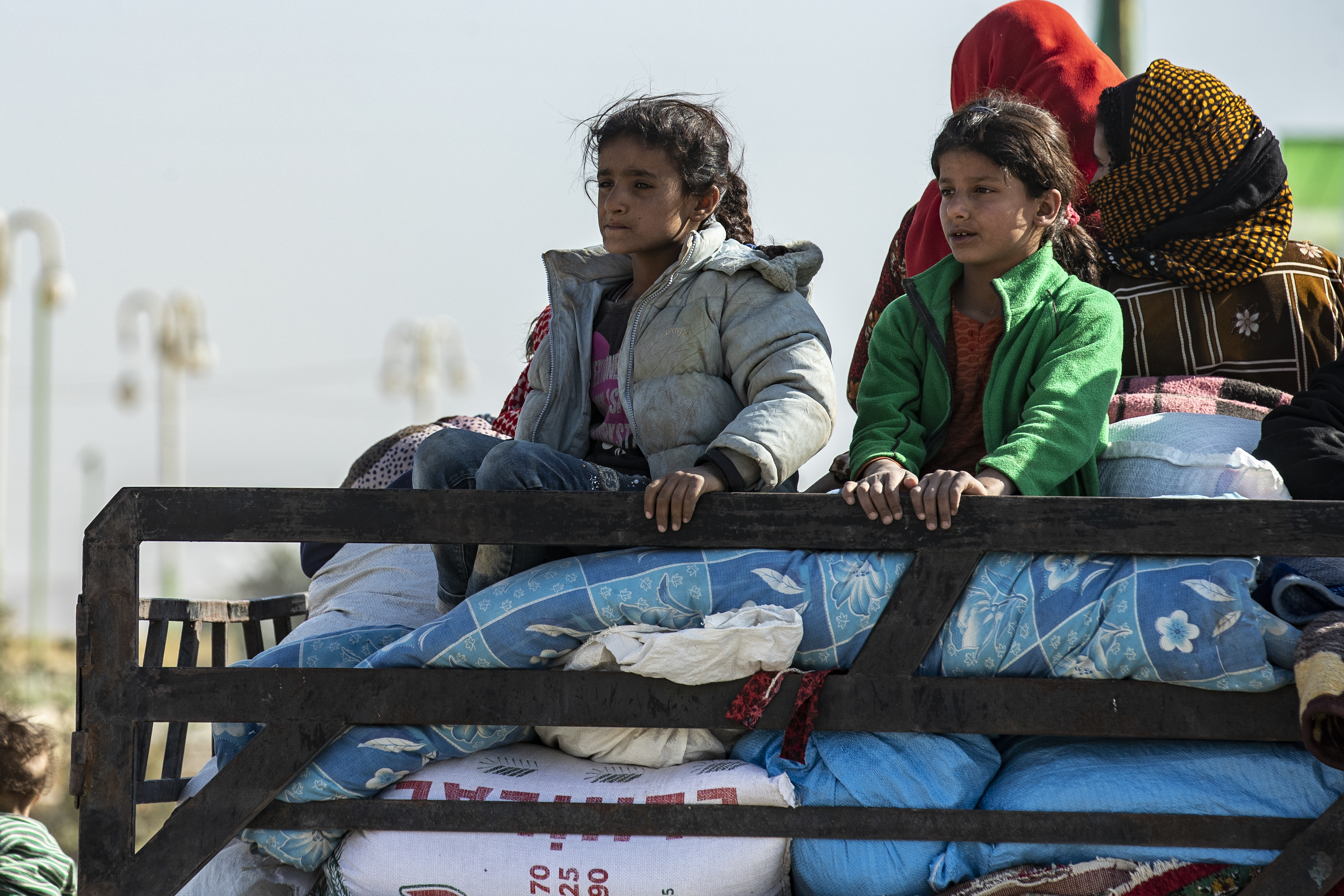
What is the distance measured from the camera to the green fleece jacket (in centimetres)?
253

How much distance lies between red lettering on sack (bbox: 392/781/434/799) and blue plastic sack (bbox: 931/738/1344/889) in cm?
95

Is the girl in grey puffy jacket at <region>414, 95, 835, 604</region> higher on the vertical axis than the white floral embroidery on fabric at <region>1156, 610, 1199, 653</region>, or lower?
higher

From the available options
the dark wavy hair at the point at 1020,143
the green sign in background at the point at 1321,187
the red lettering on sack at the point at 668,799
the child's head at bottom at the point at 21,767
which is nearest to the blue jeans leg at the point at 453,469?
the red lettering on sack at the point at 668,799

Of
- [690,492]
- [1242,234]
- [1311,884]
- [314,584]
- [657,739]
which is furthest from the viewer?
[314,584]

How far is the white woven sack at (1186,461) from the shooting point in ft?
8.32

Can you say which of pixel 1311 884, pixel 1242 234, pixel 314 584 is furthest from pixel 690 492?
pixel 1242 234

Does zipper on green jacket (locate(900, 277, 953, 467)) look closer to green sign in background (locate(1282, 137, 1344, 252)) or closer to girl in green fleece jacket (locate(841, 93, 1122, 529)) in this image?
girl in green fleece jacket (locate(841, 93, 1122, 529))

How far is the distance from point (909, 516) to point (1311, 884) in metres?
0.91

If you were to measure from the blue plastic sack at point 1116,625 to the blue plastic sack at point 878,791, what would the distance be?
158 millimetres

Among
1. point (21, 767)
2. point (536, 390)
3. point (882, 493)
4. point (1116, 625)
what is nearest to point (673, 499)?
point (882, 493)

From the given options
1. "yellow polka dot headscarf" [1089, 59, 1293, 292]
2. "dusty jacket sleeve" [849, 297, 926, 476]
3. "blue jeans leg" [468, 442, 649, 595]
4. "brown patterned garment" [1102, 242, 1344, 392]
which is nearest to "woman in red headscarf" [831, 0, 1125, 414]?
"yellow polka dot headscarf" [1089, 59, 1293, 292]

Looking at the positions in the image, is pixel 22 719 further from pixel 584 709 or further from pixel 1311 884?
pixel 1311 884

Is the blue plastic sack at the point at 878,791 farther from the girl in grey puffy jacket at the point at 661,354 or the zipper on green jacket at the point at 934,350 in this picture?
the zipper on green jacket at the point at 934,350

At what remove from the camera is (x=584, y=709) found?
2.32 m
